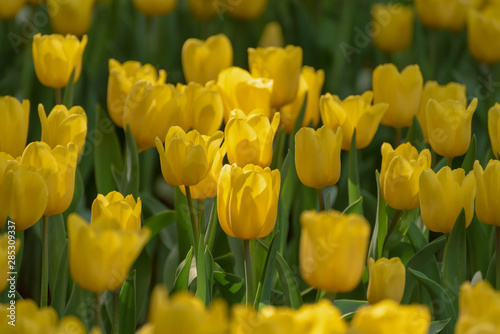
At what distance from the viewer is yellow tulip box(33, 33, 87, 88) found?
1707mm

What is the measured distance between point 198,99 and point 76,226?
2.08 feet

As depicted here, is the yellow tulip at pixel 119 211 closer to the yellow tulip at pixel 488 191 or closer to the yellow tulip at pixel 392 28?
the yellow tulip at pixel 488 191

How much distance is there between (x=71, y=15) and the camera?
228cm

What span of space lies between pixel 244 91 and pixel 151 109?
21cm

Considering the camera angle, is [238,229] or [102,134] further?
[102,134]

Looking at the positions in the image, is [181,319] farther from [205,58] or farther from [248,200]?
[205,58]

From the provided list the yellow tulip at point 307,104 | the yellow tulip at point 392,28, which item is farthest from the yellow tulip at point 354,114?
the yellow tulip at point 392,28

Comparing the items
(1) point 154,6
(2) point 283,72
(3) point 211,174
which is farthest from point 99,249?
(1) point 154,6

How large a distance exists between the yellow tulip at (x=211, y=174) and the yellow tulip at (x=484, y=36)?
1.07m

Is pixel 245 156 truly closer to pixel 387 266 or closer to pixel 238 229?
pixel 238 229

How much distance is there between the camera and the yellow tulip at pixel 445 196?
1198 millimetres

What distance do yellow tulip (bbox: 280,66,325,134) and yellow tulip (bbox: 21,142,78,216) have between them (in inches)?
26.4

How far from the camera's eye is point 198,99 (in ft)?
4.97

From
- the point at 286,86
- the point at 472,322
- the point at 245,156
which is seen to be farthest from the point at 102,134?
the point at 472,322
